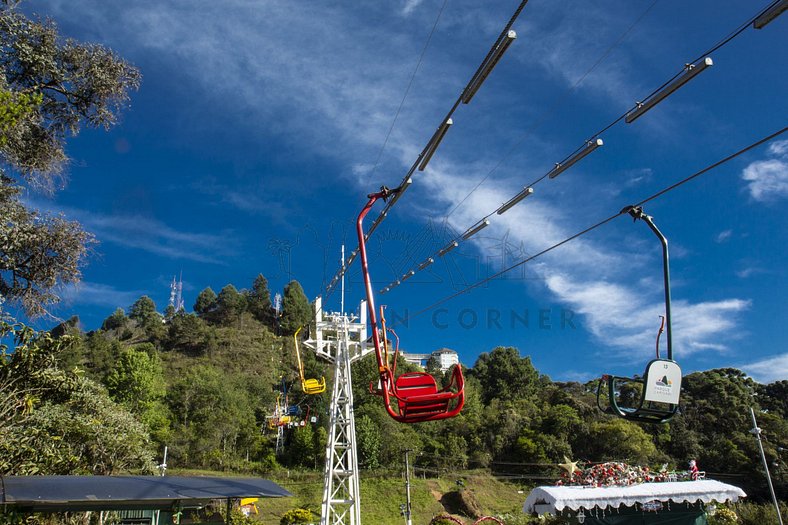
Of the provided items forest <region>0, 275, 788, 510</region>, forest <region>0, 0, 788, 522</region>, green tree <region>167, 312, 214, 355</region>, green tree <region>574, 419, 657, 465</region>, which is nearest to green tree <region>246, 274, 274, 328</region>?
forest <region>0, 0, 788, 522</region>

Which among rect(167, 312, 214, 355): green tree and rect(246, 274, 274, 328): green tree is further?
rect(246, 274, 274, 328): green tree

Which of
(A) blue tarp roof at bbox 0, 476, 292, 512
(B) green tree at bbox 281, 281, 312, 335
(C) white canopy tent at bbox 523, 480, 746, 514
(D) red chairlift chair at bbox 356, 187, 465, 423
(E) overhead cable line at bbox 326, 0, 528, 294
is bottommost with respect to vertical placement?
(C) white canopy tent at bbox 523, 480, 746, 514

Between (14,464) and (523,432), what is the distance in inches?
1695

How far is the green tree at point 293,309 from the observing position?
287 ft

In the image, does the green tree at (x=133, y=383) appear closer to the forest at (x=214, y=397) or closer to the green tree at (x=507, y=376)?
the forest at (x=214, y=397)

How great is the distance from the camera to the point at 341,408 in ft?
69.8

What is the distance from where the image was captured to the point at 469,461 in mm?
48406

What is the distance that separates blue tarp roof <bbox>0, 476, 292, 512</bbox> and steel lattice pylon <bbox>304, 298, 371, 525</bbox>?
14.0 ft

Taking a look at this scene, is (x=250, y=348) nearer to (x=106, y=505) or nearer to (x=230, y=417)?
(x=230, y=417)

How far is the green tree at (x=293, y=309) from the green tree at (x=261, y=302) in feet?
16.4

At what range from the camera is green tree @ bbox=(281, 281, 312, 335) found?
8738 cm

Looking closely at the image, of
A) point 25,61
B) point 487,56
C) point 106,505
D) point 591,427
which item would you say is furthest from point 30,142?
point 591,427

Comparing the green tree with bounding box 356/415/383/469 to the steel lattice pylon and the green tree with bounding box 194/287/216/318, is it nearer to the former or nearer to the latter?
the steel lattice pylon

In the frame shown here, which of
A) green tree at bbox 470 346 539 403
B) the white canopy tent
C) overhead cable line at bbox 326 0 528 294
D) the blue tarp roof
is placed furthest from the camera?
green tree at bbox 470 346 539 403
